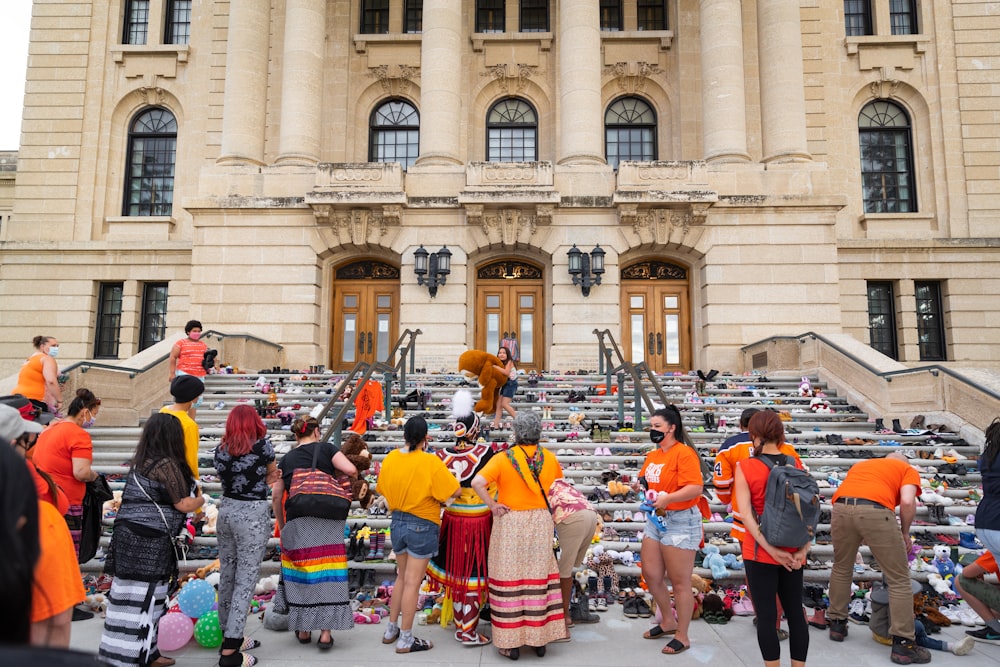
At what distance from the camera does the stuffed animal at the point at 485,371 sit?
10812mm

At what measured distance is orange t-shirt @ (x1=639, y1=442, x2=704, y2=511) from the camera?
5.70 meters

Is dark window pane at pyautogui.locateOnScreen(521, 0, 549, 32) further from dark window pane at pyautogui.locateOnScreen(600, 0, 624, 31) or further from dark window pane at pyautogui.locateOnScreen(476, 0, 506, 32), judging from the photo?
dark window pane at pyautogui.locateOnScreen(600, 0, 624, 31)

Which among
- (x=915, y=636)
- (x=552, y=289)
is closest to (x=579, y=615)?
(x=915, y=636)

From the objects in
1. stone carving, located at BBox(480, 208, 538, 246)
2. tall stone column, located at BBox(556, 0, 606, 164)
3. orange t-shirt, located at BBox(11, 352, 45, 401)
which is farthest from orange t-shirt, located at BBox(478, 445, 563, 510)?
tall stone column, located at BBox(556, 0, 606, 164)

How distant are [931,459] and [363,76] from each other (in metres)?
20.0

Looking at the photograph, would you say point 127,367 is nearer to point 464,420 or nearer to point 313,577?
point 313,577

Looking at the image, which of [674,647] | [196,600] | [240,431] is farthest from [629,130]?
[196,600]

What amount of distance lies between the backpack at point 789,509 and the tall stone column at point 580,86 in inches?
634

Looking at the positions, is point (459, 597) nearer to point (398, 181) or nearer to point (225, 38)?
point (398, 181)

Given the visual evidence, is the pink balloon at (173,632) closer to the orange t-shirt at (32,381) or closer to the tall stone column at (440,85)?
the orange t-shirt at (32,381)

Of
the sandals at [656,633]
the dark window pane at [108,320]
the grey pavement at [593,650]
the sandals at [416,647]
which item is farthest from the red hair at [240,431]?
the dark window pane at [108,320]

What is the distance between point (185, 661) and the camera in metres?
5.57

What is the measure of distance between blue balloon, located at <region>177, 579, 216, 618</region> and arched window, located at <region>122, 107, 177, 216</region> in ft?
68.1

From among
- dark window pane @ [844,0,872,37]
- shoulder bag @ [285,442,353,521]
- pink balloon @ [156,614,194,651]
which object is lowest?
pink balloon @ [156,614,194,651]
